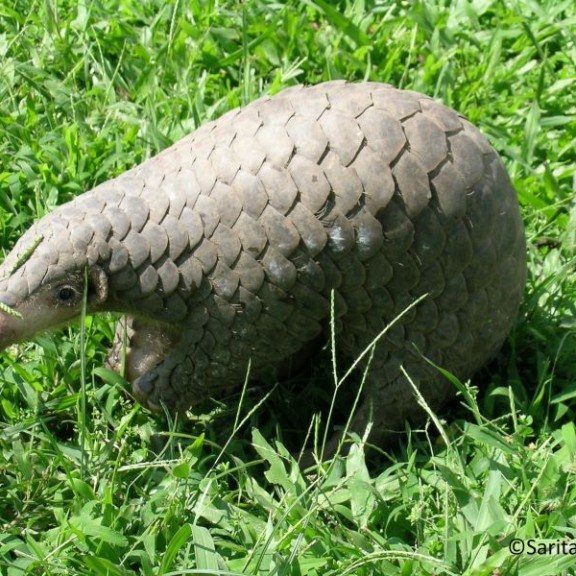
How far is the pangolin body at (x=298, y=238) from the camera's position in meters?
2.83

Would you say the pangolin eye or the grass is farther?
the pangolin eye

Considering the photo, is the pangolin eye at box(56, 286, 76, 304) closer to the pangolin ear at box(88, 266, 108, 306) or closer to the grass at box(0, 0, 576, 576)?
the pangolin ear at box(88, 266, 108, 306)

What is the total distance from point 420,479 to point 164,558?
0.80 metres

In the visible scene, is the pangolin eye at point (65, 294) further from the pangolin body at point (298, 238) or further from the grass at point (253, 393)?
the grass at point (253, 393)

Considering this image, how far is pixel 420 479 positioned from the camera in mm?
3045

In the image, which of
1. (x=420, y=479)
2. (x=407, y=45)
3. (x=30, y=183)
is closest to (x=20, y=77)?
(x=30, y=183)

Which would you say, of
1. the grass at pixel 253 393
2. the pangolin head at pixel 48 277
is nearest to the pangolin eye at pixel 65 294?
the pangolin head at pixel 48 277

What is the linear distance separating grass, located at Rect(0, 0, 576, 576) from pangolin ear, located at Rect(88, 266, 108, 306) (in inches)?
8.9

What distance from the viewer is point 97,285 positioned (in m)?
2.89

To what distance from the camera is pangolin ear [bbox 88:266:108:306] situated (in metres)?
2.88

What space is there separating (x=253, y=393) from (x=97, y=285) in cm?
81

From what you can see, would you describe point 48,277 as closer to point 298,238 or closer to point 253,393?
point 298,238

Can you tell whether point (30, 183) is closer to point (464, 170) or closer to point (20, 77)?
point (20, 77)

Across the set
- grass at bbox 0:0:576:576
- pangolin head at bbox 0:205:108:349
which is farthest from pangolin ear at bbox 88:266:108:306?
grass at bbox 0:0:576:576
